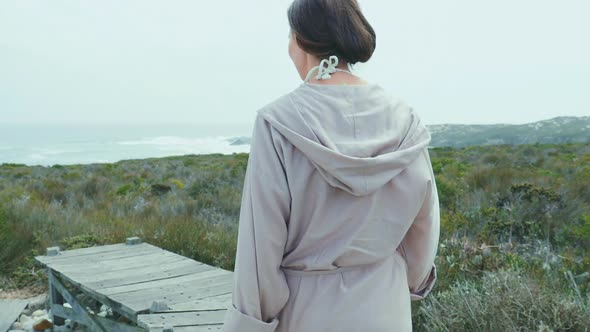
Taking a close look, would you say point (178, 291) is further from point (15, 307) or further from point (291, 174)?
point (291, 174)

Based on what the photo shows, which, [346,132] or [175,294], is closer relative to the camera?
[346,132]

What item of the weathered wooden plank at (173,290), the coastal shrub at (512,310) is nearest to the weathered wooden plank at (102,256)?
the weathered wooden plank at (173,290)

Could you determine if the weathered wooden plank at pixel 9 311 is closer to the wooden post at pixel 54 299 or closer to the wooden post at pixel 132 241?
the wooden post at pixel 54 299

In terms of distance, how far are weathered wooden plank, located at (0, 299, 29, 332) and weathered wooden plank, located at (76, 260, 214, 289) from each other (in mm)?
1112

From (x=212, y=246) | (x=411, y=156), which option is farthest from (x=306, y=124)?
(x=212, y=246)

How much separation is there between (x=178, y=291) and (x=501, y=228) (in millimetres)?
3228

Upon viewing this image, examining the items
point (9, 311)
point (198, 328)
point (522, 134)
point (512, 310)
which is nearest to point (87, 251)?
point (9, 311)

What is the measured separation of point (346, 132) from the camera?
5.00ft

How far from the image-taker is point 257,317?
1567mm

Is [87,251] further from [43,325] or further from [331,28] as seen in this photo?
[331,28]

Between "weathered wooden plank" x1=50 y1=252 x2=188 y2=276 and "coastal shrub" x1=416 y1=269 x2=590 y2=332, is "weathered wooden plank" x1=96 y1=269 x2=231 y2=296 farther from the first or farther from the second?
"coastal shrub" x1=416 y1=269 x2=590 y2=332

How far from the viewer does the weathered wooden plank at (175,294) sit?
133 inches

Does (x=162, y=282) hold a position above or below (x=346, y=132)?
below

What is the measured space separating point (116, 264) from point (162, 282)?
68 cm
